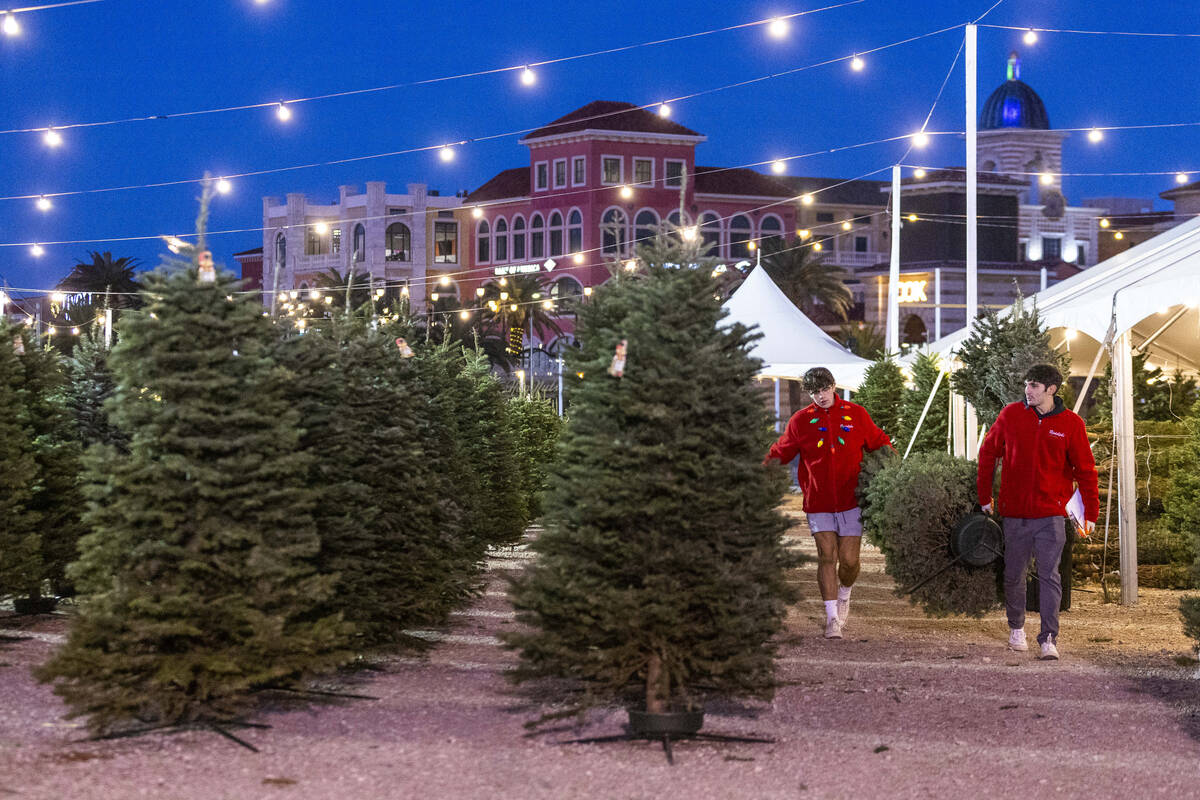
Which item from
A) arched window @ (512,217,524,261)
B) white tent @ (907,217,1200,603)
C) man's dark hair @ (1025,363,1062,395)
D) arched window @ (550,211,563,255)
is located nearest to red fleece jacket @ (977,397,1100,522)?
man's dark hair @ (1025,363,1062,395)

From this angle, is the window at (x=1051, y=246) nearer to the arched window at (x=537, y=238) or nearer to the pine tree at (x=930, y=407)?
the arched window at (x=537, y=238)

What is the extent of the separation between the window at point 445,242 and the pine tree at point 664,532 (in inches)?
3187

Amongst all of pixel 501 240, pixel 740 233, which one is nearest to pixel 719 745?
pixel 740 233

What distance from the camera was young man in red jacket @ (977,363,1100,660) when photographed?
32.6 ft

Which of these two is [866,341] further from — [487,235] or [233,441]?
[233,441]

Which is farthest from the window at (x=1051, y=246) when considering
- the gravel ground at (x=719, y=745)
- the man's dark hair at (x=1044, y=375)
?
the gravel ground at (x=719, y=745)

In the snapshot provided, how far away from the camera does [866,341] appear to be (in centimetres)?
6150

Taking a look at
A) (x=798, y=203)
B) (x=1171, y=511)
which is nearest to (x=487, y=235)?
(x=798, y=203)

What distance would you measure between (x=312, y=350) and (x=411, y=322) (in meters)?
4.76

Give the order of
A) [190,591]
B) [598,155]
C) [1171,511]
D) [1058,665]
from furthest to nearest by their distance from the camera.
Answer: [598,155], [1171,511], [1058,665], [190,591]

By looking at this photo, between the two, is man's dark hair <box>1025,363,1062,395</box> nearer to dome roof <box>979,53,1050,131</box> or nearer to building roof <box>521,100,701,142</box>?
building roof <box>521,100,701,142</box>

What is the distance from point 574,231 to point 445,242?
1065cm

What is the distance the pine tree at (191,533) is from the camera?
22.5 ft

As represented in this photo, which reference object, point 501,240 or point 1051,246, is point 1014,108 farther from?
point 501,240
